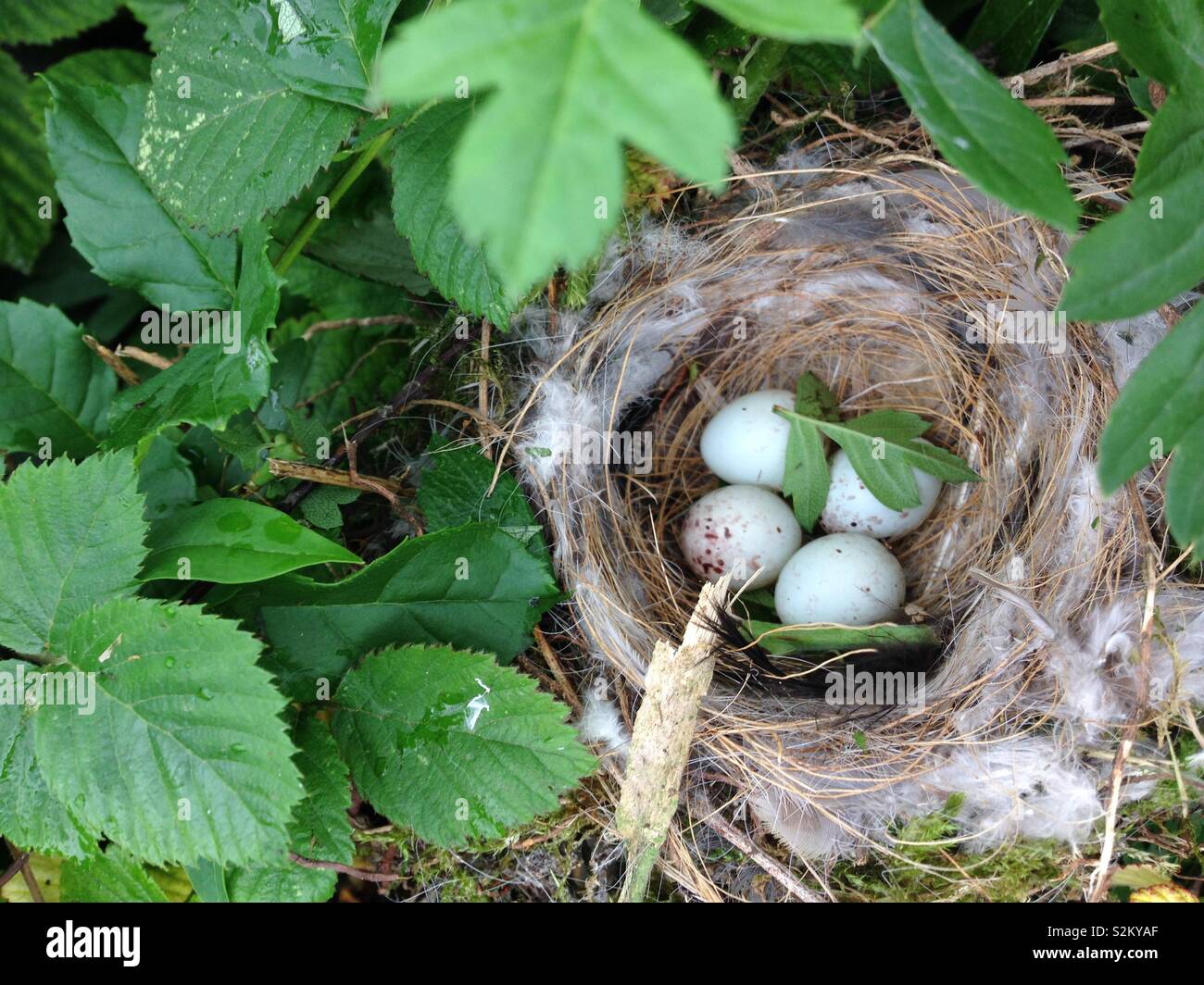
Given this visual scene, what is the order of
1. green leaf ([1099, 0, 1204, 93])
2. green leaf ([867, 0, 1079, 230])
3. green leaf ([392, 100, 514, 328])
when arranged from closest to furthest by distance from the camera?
green leaf ([867, 0, 1079, 230]), green leaf ([1099, 0, 1204, 93]), green leaf ([392, 100, 514, 328])

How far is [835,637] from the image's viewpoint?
1.46 m

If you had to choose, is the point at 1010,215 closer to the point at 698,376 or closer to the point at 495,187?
the point at 698,376

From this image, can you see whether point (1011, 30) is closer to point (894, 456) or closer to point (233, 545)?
point (894, 456)

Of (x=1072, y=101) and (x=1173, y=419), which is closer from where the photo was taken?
(x=1173, y=419)

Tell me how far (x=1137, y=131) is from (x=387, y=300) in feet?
3.93

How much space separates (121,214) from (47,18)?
0.55 meters

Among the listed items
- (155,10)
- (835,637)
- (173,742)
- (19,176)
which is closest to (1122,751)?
(835,637)

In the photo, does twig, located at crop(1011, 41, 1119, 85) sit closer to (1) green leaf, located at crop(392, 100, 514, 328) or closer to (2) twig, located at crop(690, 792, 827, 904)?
(1) green leaf, located at crop(392, 100, 514, 328)

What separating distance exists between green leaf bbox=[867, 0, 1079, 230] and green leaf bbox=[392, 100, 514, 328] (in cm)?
54

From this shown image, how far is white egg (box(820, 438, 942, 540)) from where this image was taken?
1.60 meters

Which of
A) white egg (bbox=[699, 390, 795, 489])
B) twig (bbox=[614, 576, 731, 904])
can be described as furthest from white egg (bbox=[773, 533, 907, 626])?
twig (bbox=[614, 576, 731, 904])

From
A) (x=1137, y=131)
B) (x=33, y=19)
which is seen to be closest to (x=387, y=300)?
(x=33, y=19)

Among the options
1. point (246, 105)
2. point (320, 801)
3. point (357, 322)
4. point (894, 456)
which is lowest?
point (320, 801)
